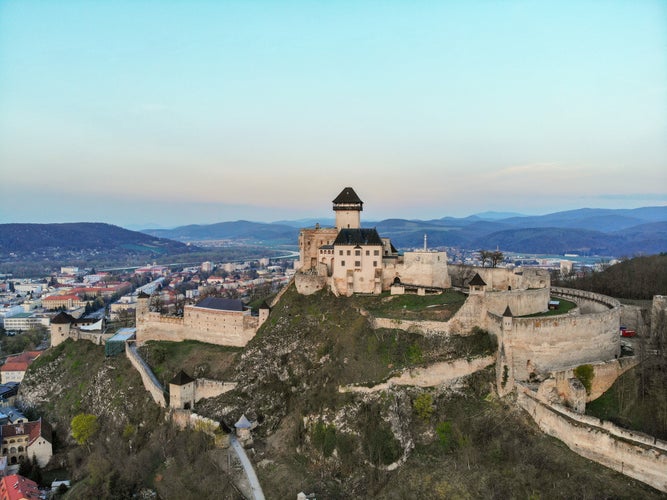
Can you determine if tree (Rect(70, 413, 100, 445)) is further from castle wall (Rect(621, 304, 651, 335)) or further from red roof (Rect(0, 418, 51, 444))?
castle wall (Rect(621, 304, 651, 335))

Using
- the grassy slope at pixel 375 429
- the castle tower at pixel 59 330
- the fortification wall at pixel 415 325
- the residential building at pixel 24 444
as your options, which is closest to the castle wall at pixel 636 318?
the grassy slope at pixel 375 429

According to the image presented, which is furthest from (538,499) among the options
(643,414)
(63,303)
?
(63,303)

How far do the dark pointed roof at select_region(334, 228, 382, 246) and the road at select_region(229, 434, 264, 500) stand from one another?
2065cm

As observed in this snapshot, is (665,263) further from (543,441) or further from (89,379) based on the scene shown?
(89,379)

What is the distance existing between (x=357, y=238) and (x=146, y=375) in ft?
81.3

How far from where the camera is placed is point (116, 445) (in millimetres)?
42219

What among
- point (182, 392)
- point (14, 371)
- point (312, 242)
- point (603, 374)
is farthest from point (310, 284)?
point (14, 371)

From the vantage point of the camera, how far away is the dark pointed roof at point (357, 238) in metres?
48.1

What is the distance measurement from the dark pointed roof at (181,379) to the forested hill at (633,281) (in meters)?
47.9

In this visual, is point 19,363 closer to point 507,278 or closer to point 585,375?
point 507,278

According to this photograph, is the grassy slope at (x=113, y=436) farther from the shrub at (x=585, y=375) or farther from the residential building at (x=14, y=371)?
the shrub at (x=585, y=375)

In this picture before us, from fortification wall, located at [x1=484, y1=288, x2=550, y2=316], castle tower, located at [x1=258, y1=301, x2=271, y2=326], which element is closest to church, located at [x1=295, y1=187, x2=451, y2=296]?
castle tower, located at [x1=258, y1=301, x2=271, y2=326]

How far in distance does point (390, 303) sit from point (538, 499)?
2100cm

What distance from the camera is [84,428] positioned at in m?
45.2
